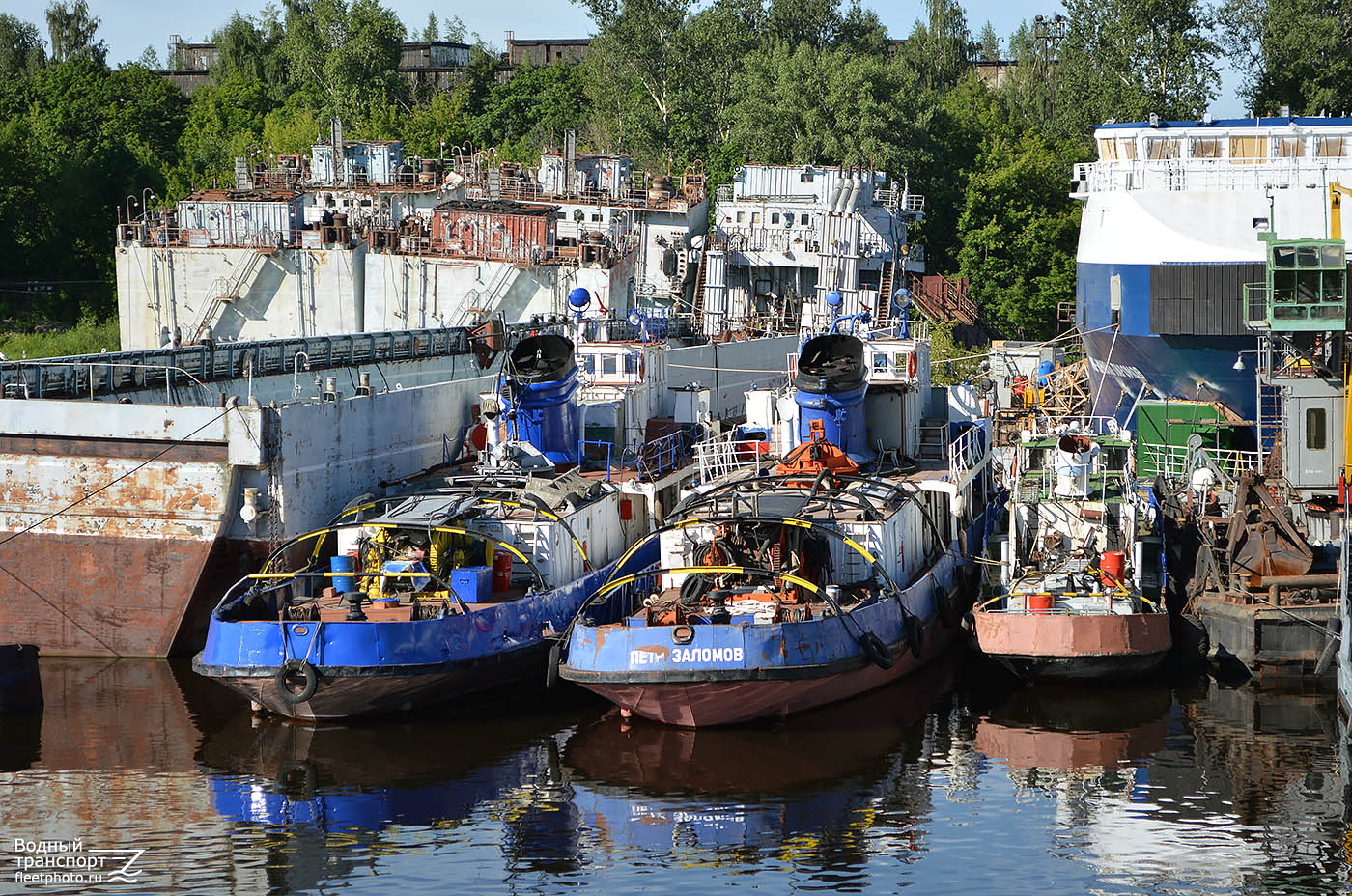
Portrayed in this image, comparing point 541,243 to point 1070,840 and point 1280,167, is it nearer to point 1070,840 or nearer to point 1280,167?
point 1280,167

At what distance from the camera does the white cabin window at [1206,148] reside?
47.4 metres

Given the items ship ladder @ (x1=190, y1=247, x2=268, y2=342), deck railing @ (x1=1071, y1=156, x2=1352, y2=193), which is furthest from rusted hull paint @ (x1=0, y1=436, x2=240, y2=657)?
deck railing @ (x1=1071, y1=156, x2=1352, y2=193)

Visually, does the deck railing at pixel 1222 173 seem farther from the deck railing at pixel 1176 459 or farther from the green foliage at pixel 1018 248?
the green foliage at pixel 1018 248

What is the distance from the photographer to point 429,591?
2611cm

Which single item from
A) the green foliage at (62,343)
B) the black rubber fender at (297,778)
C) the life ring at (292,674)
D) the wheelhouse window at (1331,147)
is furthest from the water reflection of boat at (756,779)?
the green foliage at (62,343)

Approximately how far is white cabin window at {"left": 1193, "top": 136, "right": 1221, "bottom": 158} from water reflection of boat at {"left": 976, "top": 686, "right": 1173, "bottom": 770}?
25.5 m

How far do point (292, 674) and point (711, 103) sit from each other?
6341cm

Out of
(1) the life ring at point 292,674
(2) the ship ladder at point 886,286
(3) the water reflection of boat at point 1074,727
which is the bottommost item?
(3) the water reflection of boat at point 1074,727

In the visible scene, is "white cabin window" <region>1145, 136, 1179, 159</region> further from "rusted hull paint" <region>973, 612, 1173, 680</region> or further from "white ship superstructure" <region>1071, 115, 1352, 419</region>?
"rusted hull paint" <region>973, 612, 1173, 680</region>

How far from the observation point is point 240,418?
28.4 metres

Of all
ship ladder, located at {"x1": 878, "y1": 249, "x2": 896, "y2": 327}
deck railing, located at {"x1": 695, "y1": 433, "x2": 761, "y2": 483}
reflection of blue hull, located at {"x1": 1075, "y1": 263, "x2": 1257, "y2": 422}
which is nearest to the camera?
deck railing, located at {"x1": 695, "y1": 433, "x2": 761, "y2": 483}

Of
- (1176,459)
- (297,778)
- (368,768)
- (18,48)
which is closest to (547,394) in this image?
(368,768)

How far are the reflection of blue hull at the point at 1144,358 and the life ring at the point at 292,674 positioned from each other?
86.8ft

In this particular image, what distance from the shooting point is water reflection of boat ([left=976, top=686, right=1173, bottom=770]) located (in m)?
23.7
